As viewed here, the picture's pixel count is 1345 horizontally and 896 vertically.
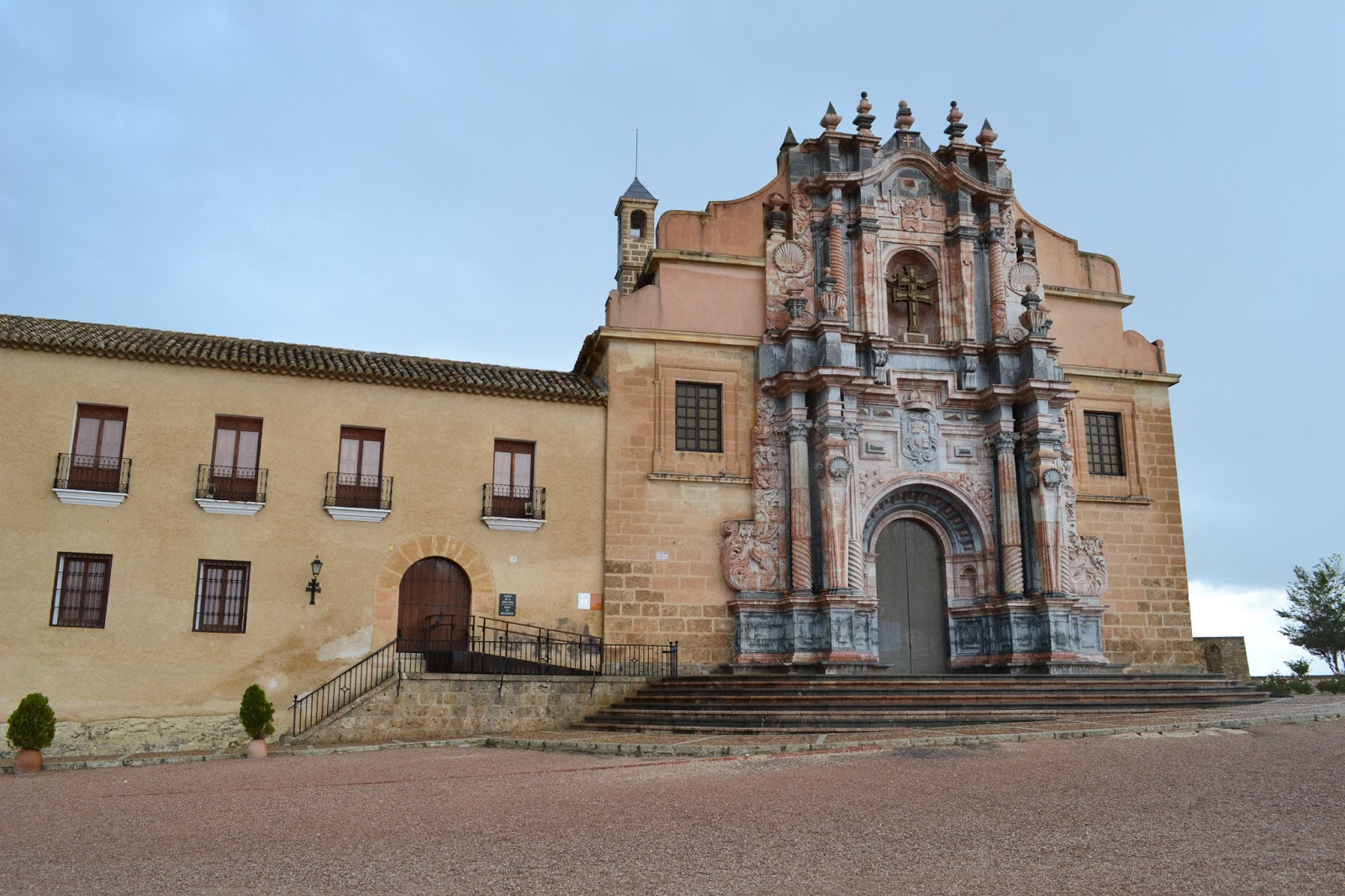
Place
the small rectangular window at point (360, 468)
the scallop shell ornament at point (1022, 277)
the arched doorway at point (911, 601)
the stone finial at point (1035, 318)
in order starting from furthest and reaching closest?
1. the scallop shell ornament at point (1022, 277)
2. the stone finial at point (1035, 318)
3. the arched doorway at point (911, 601)
4. the small rectangular window at point (360, 468)

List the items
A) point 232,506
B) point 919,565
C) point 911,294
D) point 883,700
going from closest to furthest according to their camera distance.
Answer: point 883,700 → point 232,506 → point 919,565 → point 911,294

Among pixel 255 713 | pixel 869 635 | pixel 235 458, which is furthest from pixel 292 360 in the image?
pixel 869 635

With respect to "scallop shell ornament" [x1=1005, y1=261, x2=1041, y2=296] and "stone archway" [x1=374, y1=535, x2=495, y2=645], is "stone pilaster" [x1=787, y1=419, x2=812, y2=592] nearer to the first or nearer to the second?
"stone archway" [x1=374, y1=535, x2=495, y2=645]

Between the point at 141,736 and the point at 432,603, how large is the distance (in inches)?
209

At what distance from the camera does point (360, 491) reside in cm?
2058

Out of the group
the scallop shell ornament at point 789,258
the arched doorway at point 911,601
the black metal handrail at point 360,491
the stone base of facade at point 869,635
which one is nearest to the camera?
the black metal handrail at point 360,491

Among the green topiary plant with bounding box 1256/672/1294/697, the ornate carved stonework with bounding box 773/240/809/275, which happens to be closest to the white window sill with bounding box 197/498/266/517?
the ornate carved stonework with bounding box 773/240/809/275

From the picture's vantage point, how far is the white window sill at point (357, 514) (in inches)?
794

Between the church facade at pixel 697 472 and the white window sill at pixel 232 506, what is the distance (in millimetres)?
59

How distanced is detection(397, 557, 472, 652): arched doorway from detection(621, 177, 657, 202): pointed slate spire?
11875 mm

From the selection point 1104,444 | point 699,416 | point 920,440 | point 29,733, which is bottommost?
point 29,733

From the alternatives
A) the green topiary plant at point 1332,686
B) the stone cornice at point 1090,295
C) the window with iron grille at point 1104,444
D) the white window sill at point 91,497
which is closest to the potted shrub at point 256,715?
the white window sill at point 91,497

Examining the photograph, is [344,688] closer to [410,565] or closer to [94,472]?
[410,565]

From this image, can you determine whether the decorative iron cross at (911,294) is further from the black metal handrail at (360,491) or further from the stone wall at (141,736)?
the stone wall at (141,736)
